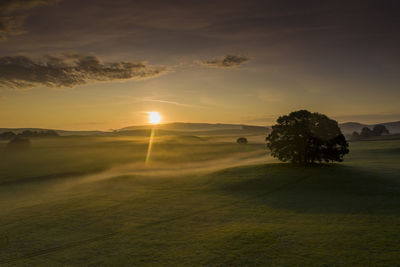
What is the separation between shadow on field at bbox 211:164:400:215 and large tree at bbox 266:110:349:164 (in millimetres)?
2040

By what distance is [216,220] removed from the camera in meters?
18.7

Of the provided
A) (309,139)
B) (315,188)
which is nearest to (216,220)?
(315,188)

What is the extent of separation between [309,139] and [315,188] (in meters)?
9.84

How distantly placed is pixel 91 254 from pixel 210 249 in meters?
7.14

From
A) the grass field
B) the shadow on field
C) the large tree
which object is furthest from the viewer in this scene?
the large tree

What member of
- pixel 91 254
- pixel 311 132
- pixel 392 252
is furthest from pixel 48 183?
pixel 392 252

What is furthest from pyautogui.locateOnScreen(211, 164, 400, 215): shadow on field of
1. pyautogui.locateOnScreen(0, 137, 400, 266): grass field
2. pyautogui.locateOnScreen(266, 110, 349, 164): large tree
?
pyautogui.locateOnScreen(266, 110, 349, 164): large tree

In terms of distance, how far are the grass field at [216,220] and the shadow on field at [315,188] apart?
105mm

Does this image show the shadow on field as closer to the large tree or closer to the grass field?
the grass field

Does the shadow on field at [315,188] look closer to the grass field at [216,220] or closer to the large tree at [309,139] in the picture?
the grass field at [216,220]

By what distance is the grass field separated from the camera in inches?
504

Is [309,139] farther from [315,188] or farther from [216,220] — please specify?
[216,220]

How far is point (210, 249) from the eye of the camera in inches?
532

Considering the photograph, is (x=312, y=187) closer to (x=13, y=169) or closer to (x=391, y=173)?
(x=391, y=173)
